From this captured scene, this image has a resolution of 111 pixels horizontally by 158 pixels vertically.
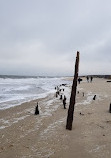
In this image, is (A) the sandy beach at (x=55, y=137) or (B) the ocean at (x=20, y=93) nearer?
(A) the sandy beach at (x=55, y=137)

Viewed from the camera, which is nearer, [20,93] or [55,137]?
[55,137]

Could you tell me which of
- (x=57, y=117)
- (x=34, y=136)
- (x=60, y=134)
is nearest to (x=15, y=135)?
(x=34, y=136)

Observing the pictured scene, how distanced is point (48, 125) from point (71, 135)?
5.16ft

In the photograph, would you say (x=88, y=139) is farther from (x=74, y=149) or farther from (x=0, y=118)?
(x=0, y=118)

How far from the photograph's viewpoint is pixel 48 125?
27.1 ft

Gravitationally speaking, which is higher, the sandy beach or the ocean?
the sandy beach

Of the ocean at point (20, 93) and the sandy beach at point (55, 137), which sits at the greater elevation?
the sandy beach at point (55, 137)

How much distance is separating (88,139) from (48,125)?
2190 mm

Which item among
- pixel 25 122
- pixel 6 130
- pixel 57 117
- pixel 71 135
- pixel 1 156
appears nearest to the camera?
pixel 1 156

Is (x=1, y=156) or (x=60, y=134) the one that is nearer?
→ (x=1, y=156)

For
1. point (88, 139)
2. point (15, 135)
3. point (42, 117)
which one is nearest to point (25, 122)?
point (42, 117)

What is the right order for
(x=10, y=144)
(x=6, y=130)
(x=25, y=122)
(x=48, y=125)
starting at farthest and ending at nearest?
(x=25, y=122) < (x=48, y=125) < (x=6, y=130) < (x=10, y=144)

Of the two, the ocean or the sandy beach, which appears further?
the ocean

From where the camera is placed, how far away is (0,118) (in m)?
9.87
